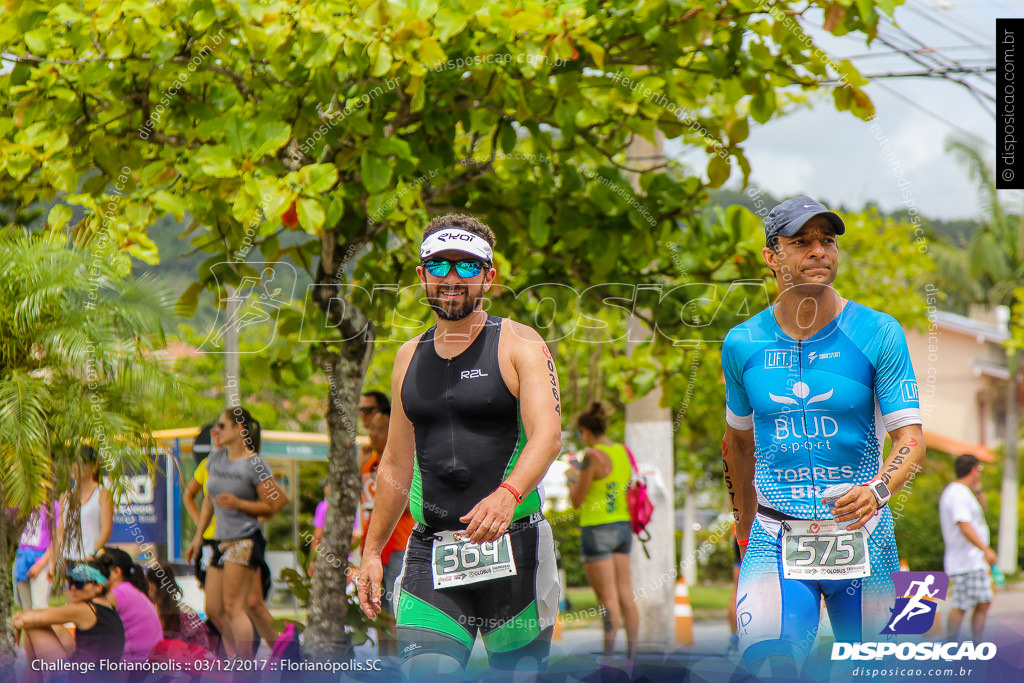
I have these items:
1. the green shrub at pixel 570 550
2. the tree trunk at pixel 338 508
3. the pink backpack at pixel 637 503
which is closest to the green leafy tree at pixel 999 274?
the green shrub at pixel 570 550

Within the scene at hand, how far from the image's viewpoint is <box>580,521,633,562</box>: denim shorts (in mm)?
8062

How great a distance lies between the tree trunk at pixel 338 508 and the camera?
20.0ft

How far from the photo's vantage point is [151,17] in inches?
Answer: 177

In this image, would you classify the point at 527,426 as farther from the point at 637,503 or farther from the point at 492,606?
the point at 637,503

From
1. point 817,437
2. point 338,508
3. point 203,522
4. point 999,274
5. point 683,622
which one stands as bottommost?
point 683,622

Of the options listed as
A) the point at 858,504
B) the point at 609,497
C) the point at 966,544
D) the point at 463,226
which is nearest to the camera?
the point at 858,504

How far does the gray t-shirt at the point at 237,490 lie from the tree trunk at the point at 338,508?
1.03 metres

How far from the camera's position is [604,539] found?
8.07 meters

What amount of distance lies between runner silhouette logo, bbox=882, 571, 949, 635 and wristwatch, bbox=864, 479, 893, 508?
0.38m

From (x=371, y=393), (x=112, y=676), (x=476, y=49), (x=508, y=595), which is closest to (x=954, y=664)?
(x=508, y=595)

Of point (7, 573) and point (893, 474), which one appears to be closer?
point (893, 474)

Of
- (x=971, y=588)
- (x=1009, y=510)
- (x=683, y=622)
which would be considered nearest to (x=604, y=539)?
(x=683, y=622)

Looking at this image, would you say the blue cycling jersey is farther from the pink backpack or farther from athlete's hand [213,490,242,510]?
the pink backpack
